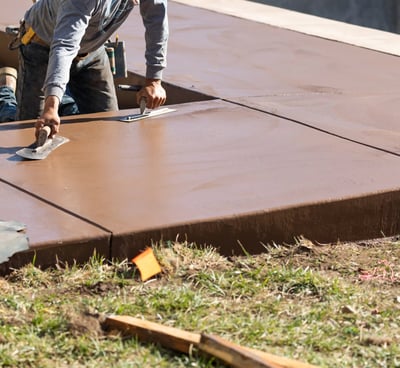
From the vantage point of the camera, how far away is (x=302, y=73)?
24.6 feet

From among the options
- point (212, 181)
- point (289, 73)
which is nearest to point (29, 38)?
point (212, 181)

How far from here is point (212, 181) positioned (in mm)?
5191

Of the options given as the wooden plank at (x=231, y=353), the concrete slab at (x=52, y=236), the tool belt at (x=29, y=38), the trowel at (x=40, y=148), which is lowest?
the wooden plank at (x=231, y=353)

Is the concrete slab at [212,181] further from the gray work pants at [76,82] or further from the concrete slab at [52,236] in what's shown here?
the gray work pants at [76,82]

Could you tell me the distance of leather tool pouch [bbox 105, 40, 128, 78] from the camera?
→ 6793 mm

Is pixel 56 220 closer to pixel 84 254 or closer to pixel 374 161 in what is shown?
pixel 84 254

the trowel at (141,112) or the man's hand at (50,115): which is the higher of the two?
the man's hand at (50,115)

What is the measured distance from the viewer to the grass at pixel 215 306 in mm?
3729

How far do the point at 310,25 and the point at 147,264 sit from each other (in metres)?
5.30

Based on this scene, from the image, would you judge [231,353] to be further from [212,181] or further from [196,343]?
[212,181]

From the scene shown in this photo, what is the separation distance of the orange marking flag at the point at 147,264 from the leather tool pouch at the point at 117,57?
8.36 ft

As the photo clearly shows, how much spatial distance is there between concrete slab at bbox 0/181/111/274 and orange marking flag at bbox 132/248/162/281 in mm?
150

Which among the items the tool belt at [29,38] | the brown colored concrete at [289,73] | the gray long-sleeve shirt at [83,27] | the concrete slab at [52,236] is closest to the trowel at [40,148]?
the gray long-sleeve shirt at [83,27]

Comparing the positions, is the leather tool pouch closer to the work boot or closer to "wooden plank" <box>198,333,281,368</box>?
the work boot
